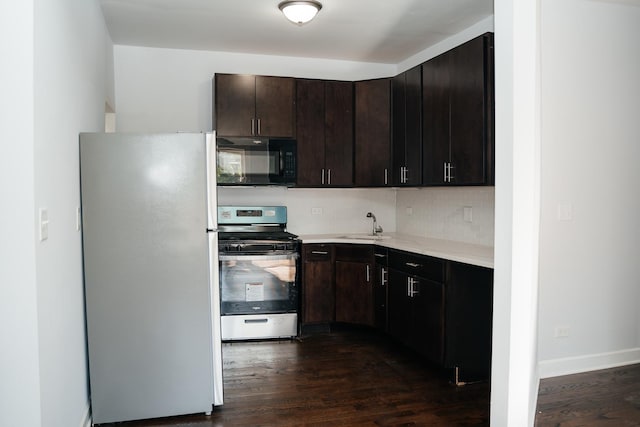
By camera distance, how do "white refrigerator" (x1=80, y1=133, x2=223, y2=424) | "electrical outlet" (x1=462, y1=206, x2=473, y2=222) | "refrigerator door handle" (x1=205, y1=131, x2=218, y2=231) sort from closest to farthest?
"white refrigerator" (x1=80, y1=133, x2=223, y2=424)
"refrigerator door handle" (x1=205, y1=131, x2=218, y2=231)
"electrical outlet" (x1=462, y1=206, x2=473, y2=222)

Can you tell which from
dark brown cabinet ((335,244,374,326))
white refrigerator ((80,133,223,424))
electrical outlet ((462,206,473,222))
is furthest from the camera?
dark brown cabinet ((335,244,374,326))

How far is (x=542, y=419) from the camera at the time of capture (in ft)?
9.20

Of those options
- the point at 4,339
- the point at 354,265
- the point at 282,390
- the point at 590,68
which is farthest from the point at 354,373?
the point at 590,68

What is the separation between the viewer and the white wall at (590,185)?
338 cm

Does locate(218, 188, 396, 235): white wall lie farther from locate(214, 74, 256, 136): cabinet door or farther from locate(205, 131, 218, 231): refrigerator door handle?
locate(205, 131, 218, 231): refrigerator door handle

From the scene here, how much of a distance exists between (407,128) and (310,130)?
3.07ft

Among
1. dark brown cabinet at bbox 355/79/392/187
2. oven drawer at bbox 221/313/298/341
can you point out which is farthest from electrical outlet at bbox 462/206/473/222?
oven drawer at bbox 221/313/298/341

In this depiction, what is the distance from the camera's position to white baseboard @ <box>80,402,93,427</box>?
8.37 feet

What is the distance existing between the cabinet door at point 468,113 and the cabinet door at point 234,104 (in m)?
1.86

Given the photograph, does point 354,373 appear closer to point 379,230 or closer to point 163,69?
point 379,230

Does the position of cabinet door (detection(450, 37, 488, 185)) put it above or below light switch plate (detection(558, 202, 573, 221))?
above

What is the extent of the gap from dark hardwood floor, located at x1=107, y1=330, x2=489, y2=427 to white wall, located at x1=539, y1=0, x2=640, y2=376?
862 mm

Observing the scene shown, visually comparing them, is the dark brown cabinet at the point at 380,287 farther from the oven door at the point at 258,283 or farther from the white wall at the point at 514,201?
the white wall at the point at 514,201

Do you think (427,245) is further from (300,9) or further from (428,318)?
(300,9)
